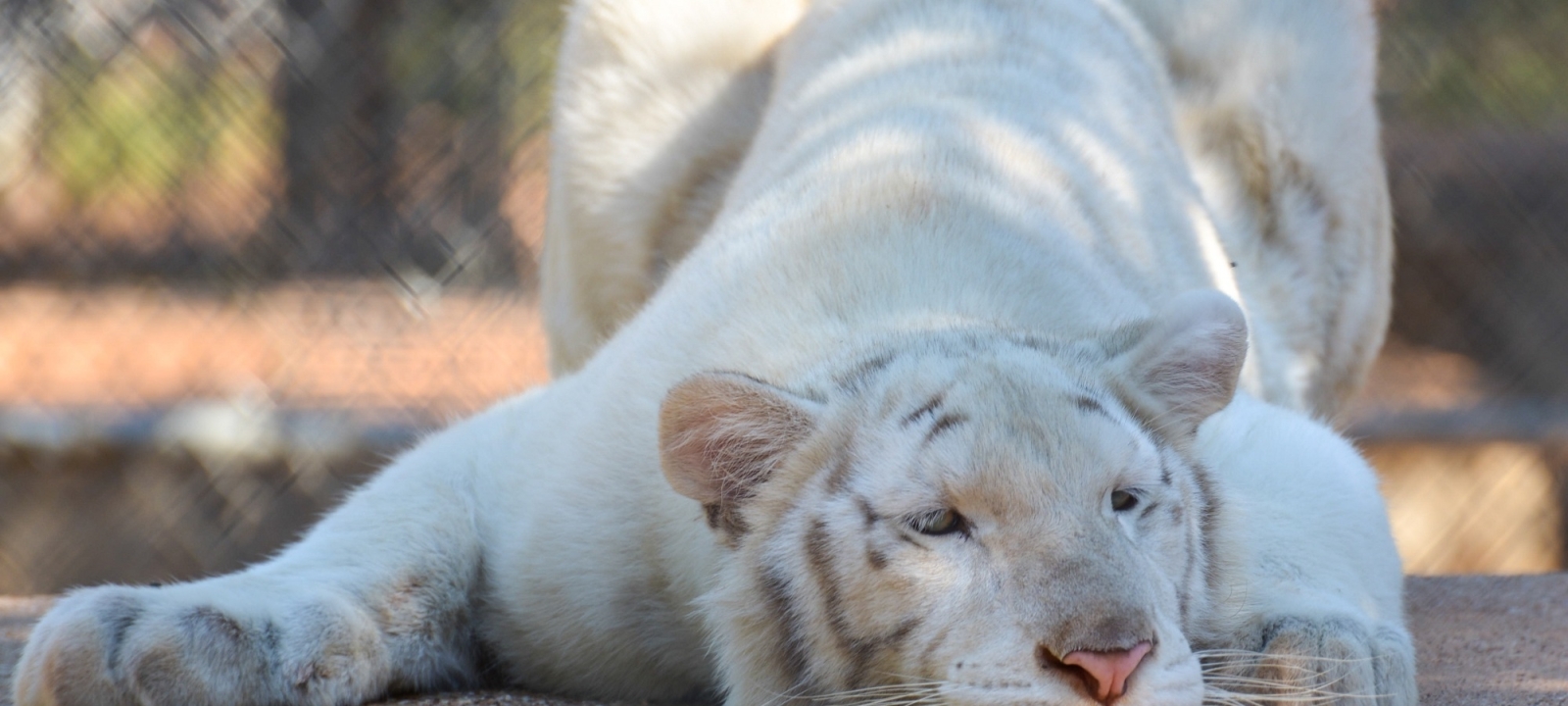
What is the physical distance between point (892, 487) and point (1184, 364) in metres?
0.43

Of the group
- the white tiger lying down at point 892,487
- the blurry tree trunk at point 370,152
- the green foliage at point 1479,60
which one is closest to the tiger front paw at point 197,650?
the white tiger lying down at point 892,487

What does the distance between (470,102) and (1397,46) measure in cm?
307

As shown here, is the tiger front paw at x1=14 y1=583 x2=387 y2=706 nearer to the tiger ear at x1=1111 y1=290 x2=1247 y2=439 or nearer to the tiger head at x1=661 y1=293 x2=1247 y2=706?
the tiger head at x1=661 y1=293 x2=1247 y2=706

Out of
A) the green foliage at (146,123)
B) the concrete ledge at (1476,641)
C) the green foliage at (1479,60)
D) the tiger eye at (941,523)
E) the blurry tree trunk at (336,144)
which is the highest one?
the green foliage at (146,123)

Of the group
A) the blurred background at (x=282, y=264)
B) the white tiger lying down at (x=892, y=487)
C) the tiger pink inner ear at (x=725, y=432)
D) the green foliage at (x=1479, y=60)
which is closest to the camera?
the white tiger lying down at (x=892, y=487)

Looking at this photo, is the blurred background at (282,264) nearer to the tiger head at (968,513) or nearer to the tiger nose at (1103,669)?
the tiger head at (968,513)

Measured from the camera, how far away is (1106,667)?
1.48 m

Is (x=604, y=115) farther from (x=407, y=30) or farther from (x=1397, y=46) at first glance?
(x=1397, y=46)

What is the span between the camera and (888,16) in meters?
3.05

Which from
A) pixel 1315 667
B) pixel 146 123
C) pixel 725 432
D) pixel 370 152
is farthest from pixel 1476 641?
pixel 146 123

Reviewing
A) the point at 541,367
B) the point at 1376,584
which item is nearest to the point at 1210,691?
the point at 1376,584

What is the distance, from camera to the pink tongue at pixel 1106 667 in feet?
4.84

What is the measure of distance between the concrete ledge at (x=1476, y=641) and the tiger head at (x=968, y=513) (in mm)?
488

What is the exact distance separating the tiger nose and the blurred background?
325 cm
